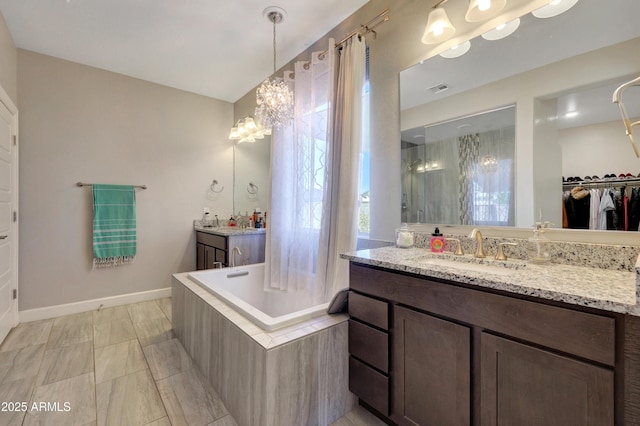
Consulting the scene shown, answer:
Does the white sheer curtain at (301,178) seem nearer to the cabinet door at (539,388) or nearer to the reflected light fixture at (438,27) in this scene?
the reflected light fixture at (438,27)

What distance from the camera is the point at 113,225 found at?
10.3ft

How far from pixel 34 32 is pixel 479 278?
152 inches

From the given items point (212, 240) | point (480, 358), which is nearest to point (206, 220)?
point (212, 240)

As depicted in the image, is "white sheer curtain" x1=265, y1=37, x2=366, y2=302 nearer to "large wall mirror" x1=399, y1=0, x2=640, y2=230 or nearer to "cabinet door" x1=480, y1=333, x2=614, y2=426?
"large wall mirror" x1=399, y1=0, x2=640, y2=230

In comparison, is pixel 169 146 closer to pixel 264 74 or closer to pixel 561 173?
pixel 264 74

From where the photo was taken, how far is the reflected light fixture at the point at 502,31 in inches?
55.5

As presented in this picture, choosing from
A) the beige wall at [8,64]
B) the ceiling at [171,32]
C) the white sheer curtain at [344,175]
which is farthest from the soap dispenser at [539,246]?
the beige wall at [8,64]

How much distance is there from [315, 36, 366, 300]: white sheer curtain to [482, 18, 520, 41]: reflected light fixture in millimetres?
787

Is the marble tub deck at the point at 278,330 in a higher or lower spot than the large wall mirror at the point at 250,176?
lower

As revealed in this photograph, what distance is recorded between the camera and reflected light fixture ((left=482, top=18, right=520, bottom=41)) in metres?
1.41

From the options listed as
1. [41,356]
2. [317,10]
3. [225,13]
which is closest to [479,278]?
[317,10]

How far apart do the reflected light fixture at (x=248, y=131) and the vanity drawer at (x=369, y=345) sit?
8.15 ft

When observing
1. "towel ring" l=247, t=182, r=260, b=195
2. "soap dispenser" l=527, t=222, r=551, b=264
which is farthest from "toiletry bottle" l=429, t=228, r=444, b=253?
"towel ring" l=247, t=182, r=260, b=195

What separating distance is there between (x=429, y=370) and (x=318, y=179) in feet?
5.05
